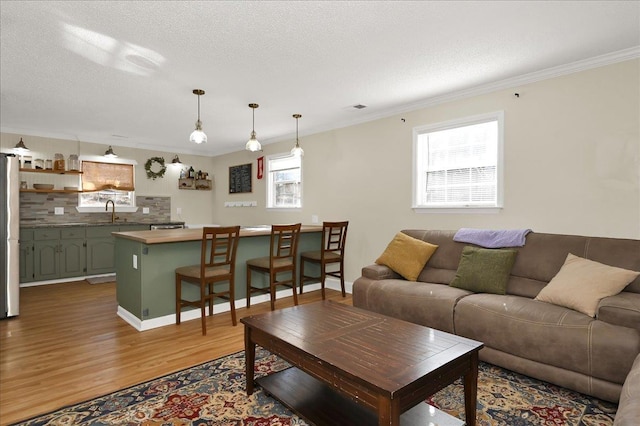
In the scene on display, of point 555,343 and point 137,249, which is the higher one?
point 137,249

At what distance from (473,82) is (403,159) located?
1192 mm

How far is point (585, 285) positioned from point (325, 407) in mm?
1976

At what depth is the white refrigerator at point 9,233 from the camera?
3852 mm

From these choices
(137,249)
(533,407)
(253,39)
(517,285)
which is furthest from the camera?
(137,249)

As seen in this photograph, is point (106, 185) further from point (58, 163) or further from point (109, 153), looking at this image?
point (58, 163)

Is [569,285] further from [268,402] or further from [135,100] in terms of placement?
[135,100]

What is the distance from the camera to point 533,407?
215 cm

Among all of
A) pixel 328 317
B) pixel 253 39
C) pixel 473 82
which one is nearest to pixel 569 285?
pixel 328 317

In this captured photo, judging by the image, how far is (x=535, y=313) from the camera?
2443 mm

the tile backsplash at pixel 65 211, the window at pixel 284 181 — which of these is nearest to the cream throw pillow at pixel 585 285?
the window at pixel 284 181

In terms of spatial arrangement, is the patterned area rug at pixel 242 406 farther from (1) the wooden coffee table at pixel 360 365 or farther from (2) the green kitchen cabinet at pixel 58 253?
(2) the green kitchen cabinet at pixel 58 253

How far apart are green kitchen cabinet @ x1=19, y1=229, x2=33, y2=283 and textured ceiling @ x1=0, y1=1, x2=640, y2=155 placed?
180 cm

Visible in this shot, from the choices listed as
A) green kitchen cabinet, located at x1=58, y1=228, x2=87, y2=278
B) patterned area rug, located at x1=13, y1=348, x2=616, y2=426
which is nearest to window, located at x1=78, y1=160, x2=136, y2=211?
green kitchen cabinet, located at x1=58, y1=228, x2=87, y2=278

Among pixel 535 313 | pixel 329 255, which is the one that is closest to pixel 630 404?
pixel 535 313
